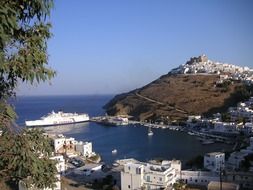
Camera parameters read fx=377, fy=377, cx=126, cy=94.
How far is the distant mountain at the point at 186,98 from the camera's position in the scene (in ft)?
94.8

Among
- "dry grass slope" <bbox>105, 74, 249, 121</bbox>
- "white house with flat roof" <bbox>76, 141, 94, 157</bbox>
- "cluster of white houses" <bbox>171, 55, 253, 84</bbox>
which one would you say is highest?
"cluster of white houses" <bbox>171, 55, 253, 84</bbox>

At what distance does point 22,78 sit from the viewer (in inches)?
67.9

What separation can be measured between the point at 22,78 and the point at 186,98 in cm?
2999

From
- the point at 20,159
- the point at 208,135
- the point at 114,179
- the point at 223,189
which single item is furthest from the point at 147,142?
the point at 20,159

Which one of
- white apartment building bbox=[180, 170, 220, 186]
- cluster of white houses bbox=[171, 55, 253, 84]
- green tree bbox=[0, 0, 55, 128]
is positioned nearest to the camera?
green tree bbox=[0, 0, 55, 128]

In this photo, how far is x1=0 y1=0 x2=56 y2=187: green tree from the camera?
1.66m

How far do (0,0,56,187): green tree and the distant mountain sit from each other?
87.5 ft

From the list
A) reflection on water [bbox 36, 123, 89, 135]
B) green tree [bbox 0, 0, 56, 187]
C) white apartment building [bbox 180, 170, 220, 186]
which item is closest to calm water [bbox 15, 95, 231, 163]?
reflection on water [bbox 36, 123, 89, 135]

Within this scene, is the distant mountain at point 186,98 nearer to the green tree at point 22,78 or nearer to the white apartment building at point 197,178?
the white apartment building at point 197,178

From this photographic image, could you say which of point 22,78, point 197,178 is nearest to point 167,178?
point 197,178

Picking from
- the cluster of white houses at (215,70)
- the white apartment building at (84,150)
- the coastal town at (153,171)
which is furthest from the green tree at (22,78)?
the cluster of white houses at (215,70)

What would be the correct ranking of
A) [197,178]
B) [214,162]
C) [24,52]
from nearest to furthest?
[24,52] → [197,178] → [214,162]

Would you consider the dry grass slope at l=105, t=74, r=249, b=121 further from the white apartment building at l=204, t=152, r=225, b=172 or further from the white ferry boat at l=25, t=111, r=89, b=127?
the white apartment building at l=204, t=152, r=225, b=172

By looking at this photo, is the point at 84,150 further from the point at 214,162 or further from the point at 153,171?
the point at 153,171
